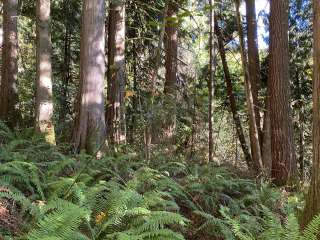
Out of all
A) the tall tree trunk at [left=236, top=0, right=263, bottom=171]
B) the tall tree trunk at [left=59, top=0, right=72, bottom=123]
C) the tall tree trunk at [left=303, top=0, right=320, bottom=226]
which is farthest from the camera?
the tall tree trunk at [left=59, top=0, right=72, bottom=123]

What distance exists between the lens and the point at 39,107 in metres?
10.0

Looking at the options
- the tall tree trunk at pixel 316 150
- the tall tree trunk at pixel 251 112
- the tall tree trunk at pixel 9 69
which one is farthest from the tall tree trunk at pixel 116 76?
the tall tree trunk at pixel 316 150

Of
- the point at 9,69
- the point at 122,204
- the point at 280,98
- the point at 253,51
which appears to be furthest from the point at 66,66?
the point at 122,204

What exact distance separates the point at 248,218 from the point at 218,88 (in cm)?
1359

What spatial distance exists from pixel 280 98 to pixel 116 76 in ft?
13.5

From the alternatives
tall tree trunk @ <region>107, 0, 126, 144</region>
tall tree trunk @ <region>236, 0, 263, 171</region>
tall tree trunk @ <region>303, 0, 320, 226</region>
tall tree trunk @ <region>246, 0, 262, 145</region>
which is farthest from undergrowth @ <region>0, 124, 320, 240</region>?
tall tree trunk @ <region>246, 0, 262, 145</region>

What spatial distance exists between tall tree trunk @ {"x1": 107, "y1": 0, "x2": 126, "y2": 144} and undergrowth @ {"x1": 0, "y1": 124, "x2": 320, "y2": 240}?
2911 mm

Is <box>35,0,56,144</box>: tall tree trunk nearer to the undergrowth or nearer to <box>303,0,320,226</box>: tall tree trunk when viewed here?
the undergrowth

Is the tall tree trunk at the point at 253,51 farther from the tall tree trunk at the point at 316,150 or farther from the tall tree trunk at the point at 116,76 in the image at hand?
the tall tree trunk at the point at 316,150

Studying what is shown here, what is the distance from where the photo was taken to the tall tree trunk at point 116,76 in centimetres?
1183

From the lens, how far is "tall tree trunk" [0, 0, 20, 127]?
11766 millimetres

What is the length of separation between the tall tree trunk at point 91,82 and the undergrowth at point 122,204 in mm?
903

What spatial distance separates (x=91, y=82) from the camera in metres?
9.30

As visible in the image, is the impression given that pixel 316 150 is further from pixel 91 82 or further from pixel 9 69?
pixel 9 69
